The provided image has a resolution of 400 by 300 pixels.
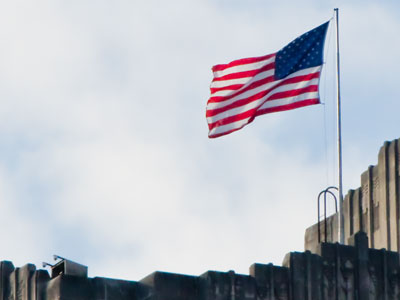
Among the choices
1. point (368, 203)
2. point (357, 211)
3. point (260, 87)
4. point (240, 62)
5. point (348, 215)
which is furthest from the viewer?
point (348, 215)

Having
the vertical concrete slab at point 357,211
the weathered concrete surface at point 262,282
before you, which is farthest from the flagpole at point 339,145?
the vertical concrete slab at point 357,211

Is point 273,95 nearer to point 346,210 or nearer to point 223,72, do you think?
point 223,72

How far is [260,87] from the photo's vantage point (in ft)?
262

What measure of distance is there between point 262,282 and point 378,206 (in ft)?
49.2

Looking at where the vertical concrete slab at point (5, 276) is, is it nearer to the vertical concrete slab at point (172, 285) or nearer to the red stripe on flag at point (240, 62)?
the vertical concrete slab at point (172, 285)

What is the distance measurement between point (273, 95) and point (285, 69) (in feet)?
4.02

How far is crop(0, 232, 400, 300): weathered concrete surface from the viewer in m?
71.0

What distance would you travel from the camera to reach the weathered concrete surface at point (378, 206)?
8694 cm

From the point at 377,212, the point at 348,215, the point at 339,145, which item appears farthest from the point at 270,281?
the point at 348,215

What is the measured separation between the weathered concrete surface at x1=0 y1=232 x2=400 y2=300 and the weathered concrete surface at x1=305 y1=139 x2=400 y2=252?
947 centimetres

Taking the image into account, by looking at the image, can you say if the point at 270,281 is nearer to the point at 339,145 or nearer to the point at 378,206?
the point at 339,145

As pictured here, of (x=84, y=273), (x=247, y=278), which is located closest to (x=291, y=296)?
(x=247, y=278)

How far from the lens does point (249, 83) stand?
80250 millimetres

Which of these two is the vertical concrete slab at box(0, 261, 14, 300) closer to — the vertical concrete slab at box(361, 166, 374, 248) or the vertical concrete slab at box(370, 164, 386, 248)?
the vertical concrete slab at box(370, 164, 386, 248)
